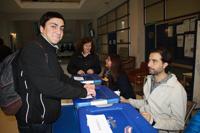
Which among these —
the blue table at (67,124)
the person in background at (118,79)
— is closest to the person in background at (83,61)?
the person in background at (118,79)

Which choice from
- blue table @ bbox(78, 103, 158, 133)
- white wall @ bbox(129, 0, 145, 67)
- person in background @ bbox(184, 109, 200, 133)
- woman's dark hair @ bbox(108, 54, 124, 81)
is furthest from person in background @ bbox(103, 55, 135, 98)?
white wall @ bbox(129, 0, 145, 67)

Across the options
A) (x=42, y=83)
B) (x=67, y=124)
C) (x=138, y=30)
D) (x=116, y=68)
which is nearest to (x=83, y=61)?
(x=116, y=68)

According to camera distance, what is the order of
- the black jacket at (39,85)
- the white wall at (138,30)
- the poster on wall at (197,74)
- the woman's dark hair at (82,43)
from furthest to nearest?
the white wall at (138,30) < the poster on wall at (197,74) < the woman's dark hair at (82,43) < the black jacket at (39,85)

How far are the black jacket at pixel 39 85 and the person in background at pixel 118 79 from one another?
1.06 metres

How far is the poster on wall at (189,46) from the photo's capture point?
4.17 m

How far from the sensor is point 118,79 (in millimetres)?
2459

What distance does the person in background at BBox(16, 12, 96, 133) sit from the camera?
53.0 inches

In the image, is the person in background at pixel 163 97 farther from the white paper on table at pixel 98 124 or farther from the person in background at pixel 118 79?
the person in background at pixel 118 79

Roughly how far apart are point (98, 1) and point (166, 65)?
304 inches

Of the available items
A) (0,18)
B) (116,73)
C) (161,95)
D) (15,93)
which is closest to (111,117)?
(161,95)

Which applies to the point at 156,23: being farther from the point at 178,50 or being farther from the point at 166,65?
the point at 166,65

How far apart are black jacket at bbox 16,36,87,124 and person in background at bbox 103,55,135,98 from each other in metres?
1.06

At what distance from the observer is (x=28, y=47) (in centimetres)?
137

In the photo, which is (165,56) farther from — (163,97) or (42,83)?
(42,83)
